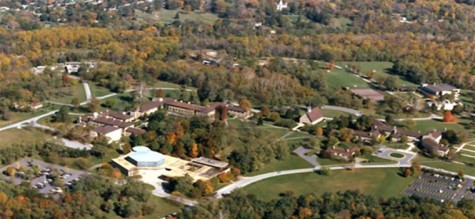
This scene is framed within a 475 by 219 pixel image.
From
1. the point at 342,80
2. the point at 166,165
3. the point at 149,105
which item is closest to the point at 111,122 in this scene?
the point at 149,105

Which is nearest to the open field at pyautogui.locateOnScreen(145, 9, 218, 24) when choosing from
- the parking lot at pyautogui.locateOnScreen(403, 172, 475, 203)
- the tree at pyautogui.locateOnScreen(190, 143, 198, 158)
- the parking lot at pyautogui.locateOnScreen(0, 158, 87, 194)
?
the tree at pyautogui.locateOnScreen(190, 143, 198, 158)

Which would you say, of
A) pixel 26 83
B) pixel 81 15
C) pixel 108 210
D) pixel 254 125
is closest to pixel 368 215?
pixel 108 210

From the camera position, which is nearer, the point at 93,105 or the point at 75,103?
the point at 93,105

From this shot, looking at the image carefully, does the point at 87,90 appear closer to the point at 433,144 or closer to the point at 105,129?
the point at 105,129

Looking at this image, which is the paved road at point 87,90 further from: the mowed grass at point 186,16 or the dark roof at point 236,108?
the mowed grass at point 186,16

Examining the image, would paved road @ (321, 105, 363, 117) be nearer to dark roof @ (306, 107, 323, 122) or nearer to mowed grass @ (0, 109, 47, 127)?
dark roof @ (306, 107, 323, 122)

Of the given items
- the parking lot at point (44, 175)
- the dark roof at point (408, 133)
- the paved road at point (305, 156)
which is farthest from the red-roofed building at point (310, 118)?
the parking lot at point (44, 175)

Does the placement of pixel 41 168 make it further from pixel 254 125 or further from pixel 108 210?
pixel 254 125
